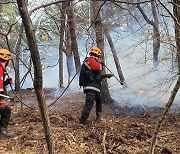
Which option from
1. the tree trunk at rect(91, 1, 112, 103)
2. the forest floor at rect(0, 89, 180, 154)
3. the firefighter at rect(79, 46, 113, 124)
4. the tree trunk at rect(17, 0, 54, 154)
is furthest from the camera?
the tree trunk at rect(91, 1, 112, 103)

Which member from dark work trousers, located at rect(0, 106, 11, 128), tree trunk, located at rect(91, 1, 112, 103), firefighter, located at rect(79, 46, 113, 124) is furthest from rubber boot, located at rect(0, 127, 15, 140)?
tree trunk, located at rect(91, 1, 112, 103)

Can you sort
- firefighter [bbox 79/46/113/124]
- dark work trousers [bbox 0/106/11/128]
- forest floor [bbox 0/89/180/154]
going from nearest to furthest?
forest floor [bbox 0/89/180/154]
dark work trousers [bbox 0/106/11/128]
firefighter [bbox 79/46/113/124]

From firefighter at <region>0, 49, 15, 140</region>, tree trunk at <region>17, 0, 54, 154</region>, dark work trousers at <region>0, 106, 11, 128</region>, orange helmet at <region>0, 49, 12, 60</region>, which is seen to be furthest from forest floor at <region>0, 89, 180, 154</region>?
tree trunk at <region>17, 0, 54, 154</region>

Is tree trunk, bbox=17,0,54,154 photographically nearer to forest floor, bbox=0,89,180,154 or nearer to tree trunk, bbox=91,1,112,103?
forest floor, bbox=0,89,180,154

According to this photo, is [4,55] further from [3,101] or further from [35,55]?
[35,55]

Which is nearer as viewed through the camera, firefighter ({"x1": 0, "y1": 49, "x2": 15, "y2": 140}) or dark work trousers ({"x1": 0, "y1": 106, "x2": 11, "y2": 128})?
firefighter ({"x1": 0, "y1": 49, "x2": 15, "y2": 140})

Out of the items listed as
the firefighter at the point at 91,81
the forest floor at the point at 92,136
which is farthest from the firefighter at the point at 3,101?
the firefighter at the point at 91,81

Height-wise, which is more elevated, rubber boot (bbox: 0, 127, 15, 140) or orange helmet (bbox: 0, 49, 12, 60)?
orange helmet (bbox: 0, 49, 12, 60)

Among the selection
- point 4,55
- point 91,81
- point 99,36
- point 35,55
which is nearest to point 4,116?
point 4,55

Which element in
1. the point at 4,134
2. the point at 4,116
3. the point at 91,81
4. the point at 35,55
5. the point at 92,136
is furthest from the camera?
the point at 91,81

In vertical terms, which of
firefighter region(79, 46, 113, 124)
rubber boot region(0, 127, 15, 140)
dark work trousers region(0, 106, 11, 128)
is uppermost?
firefighter region(79, 46, 113, 124)

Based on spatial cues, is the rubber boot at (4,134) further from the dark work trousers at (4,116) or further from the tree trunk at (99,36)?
the tree trunk at (99,36)

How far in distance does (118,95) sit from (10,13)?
16129 mm

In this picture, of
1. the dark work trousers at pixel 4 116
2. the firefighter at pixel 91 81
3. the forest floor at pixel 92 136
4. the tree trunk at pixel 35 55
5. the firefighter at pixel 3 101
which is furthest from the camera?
the firefighter at pixel 91 81
